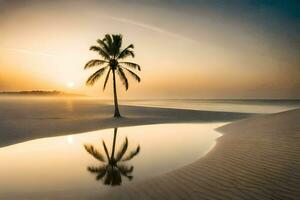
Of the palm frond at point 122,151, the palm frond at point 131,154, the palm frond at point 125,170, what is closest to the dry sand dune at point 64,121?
the palm frond at point 122,151

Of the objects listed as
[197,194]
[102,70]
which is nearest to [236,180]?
[197,194]

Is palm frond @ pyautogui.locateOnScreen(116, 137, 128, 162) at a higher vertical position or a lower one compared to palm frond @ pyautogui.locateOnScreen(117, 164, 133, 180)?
lower

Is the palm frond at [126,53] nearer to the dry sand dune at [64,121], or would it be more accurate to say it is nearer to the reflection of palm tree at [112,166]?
the dry sand dune at [64,121]

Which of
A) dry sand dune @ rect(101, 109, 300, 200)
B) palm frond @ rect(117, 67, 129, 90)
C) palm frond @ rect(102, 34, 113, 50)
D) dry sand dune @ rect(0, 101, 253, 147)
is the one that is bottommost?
dry sand dune @ rect(0, 101, 253, 147)

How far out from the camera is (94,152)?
36.4 feet

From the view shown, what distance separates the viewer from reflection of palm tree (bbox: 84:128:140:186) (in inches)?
284

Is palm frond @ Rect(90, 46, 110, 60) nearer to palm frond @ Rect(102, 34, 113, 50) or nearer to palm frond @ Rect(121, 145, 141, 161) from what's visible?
palm frond @ Rect(102, 34, 113, 50)

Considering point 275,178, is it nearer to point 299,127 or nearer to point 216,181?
point 216,181

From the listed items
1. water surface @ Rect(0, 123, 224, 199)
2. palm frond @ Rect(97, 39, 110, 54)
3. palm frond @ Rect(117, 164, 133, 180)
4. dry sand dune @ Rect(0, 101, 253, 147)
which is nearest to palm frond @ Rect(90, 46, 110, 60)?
palm frond @ Rect(97, 39, 110, 54)

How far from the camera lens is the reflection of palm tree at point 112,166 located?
7207 millimetres

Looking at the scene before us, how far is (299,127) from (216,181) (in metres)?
8.49

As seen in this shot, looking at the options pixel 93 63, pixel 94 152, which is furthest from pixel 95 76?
pixel 94 152

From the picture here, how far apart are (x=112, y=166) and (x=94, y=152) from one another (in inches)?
106

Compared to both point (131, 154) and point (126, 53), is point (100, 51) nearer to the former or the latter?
point (126, 53)
